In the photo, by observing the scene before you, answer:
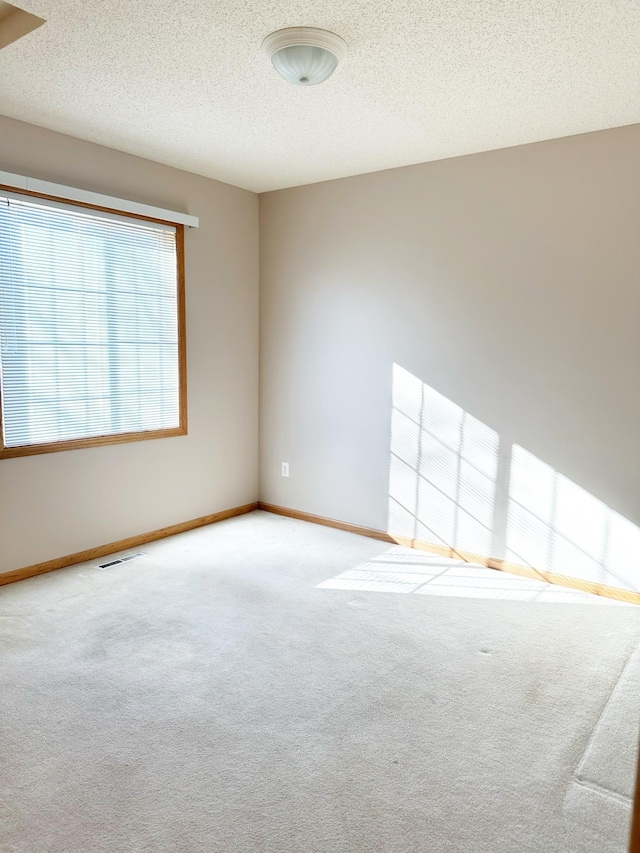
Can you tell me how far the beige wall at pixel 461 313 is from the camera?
319 cm

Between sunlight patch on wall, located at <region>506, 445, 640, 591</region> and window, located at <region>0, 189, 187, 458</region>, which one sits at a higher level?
window, located at <region>0, 189, 187, 458</region>

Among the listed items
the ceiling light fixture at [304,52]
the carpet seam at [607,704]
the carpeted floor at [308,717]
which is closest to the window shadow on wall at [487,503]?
the carpeted floor at [308,717]

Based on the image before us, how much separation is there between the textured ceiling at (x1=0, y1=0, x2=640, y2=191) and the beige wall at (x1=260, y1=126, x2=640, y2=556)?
0.29 m

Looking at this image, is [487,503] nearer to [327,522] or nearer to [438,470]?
[438,470]

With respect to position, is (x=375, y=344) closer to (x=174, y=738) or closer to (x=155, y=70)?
(x=155, y=70)

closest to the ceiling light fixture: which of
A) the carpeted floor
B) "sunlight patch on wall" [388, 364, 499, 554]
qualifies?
"sunlight patch on wall" [388, 364, 499, 554]

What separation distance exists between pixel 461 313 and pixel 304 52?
1.85 metres

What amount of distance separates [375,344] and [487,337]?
2.72 ft

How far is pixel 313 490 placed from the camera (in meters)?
4.63

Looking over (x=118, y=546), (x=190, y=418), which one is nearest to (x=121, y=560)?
(x=118, y=546)

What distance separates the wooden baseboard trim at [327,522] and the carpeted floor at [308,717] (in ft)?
2.62

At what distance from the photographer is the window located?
3.31m

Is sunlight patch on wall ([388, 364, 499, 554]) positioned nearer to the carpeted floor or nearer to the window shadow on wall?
the window shadow on wall

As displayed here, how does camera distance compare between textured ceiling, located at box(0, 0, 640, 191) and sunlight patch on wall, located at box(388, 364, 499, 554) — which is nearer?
textured ceiling, located at box(0, 0, 640, 191)
